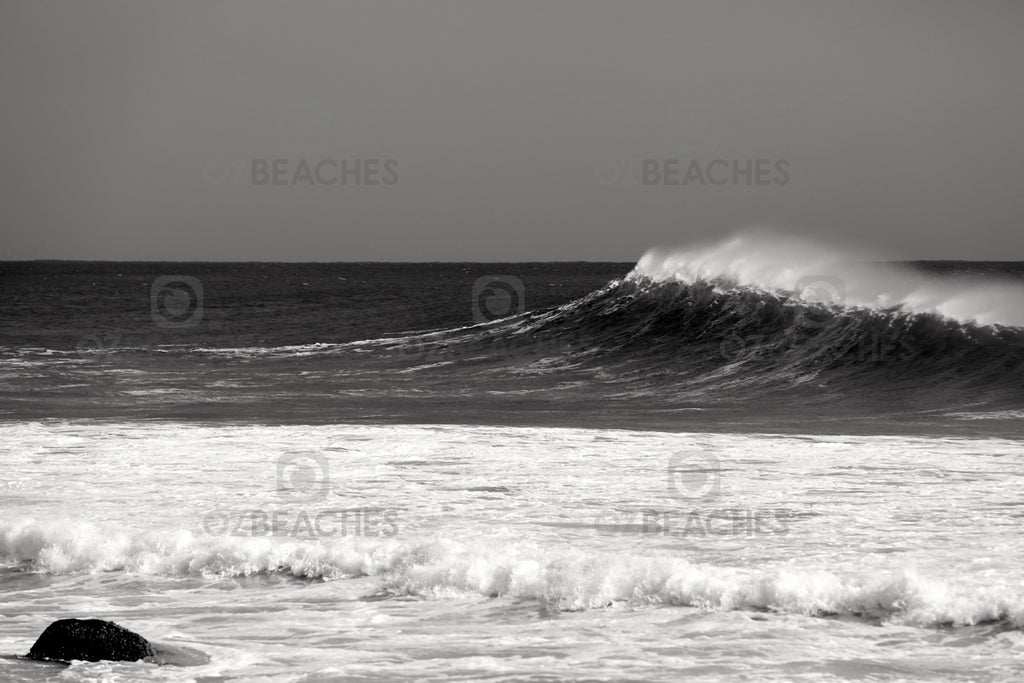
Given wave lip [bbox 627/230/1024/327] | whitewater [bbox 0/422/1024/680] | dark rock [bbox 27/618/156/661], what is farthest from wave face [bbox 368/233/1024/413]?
dark rock [bbox 27/618/156/661]

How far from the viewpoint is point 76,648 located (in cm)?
573

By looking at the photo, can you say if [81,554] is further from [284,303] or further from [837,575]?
[284,303]

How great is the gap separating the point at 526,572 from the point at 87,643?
8.13ft

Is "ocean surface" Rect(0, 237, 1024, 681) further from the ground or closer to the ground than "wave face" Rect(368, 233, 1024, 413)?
closer to the ground

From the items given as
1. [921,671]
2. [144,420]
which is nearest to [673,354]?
[144,420]

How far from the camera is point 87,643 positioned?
5.72 meters

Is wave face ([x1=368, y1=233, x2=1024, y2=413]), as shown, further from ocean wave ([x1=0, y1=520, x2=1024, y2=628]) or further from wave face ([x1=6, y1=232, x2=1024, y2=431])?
→ ocean wave ([x1=0, y1=520, x2=1024, y2=628])

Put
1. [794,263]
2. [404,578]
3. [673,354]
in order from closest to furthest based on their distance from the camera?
[404,578] < [673,354] < [794,263]

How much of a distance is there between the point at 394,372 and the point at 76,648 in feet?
59.7

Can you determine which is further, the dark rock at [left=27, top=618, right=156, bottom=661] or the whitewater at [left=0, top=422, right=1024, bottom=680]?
the whitewater at [left=0, top=422, right=1024, bottom=680]

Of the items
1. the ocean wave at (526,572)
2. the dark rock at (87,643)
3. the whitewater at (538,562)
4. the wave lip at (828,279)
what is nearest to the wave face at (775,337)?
the wave lip at (828,279)

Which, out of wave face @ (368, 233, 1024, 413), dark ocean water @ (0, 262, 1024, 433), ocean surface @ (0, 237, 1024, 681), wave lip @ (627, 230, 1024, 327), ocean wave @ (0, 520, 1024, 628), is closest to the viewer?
ocean surface @ (0, 237, 1024, 681)

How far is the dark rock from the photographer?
18.8 feet

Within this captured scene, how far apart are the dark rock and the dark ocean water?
8.68 m
